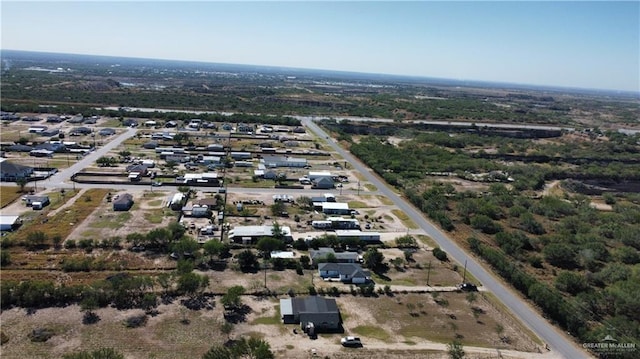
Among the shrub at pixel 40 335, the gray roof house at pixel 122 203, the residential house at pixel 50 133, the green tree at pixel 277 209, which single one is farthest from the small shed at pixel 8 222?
the residential house at pixel 50 133

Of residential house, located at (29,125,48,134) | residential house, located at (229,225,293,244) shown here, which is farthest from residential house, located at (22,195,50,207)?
residential house, located at (29,125,48,134)

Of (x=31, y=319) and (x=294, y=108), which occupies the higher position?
(x=294, y=108)

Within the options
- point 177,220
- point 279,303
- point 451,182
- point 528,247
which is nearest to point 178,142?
point 177,220

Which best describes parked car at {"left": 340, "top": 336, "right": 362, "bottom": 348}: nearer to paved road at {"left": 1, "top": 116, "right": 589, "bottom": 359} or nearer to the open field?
paved road at {"left": 1, "top": 116, "right": 589, "bottom": 359}

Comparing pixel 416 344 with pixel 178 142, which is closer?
pixel 416 344

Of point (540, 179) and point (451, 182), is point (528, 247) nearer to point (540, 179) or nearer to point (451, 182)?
point (451, 182)

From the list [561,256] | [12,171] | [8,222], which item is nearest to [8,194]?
[12,171]

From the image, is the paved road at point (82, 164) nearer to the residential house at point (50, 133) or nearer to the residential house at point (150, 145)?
the residential house at point (150, 145)
